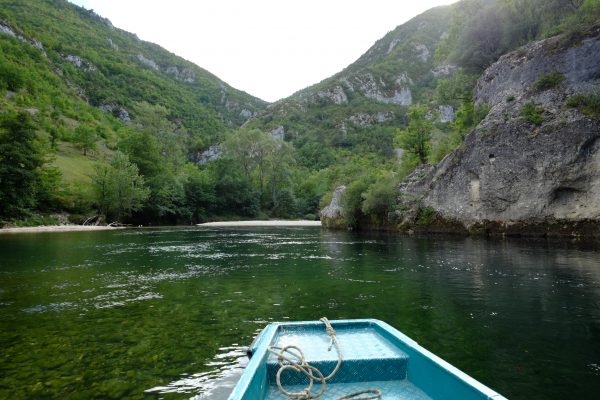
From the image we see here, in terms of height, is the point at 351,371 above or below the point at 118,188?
below

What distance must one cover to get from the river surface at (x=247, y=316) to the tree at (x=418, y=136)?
114 feet

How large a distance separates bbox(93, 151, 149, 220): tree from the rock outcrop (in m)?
32.4

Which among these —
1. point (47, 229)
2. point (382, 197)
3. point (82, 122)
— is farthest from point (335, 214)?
point (82, 122)

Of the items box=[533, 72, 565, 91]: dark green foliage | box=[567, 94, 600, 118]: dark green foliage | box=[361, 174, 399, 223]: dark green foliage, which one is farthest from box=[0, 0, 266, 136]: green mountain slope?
box=[567, 94, 600, 118]: dark green foliage

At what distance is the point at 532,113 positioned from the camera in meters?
31.8

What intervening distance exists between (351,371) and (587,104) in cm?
3358

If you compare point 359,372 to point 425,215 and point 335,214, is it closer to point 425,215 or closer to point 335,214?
point 425,215

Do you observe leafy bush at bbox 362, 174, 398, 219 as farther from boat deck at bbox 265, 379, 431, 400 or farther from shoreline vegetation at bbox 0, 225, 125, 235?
boat deck at bbox 265, 379, 431, 400

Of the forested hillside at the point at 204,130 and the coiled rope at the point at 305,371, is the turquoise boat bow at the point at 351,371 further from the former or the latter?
the forested hillside at the point at 204,130

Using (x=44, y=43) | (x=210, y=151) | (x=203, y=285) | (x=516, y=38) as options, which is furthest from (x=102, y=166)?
(x=44, y=43)

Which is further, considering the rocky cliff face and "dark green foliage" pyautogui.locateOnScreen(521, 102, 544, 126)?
"dark green foliage" pyautogui.locateOnScreen(521, 102, 544, 126)

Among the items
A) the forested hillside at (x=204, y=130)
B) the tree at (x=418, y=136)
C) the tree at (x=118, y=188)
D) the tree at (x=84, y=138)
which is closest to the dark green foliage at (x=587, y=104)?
the forested hillside at (x=204, y=130)

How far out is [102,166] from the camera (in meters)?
66.3

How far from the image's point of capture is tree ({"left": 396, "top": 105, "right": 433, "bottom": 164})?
5175 centimetres
